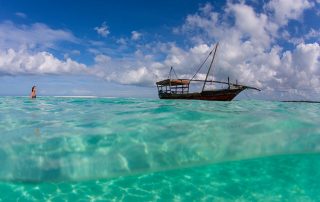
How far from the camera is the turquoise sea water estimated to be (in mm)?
10250

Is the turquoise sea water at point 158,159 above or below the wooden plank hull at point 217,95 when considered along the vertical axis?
below

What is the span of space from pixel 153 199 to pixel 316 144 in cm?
1319

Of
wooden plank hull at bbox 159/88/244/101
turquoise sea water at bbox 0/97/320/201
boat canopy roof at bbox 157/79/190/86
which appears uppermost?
boat canopy roof at bbox 157/79/190/86

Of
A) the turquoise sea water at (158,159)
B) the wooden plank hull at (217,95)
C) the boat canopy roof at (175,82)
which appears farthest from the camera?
the boat canopy roof at (175,82)

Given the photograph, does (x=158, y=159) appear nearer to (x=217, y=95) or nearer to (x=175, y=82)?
(x=217, y=95)

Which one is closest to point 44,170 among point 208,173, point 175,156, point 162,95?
point 175,156

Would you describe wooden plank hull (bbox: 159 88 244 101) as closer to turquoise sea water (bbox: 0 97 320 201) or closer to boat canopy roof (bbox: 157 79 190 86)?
boat canopy roof (bbox: 157 79 190 86)

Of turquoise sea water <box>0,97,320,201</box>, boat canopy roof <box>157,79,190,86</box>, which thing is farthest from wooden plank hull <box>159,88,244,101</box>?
turquoise sea water <box>0,97,320,201</box>

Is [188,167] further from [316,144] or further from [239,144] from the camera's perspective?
[316,144]

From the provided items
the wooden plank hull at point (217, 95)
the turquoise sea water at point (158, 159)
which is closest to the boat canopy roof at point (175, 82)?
the wooden plank hull at point (217, 95)

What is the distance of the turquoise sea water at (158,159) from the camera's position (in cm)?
1025

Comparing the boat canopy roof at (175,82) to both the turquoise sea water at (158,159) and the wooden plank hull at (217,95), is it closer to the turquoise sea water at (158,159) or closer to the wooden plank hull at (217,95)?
the wooden plank hull at (217,95)

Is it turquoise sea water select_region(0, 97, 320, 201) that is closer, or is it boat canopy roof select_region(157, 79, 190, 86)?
turquoise sea water select_region(0, 97, 320, 201)

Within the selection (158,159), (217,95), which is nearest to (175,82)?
(217,95)
